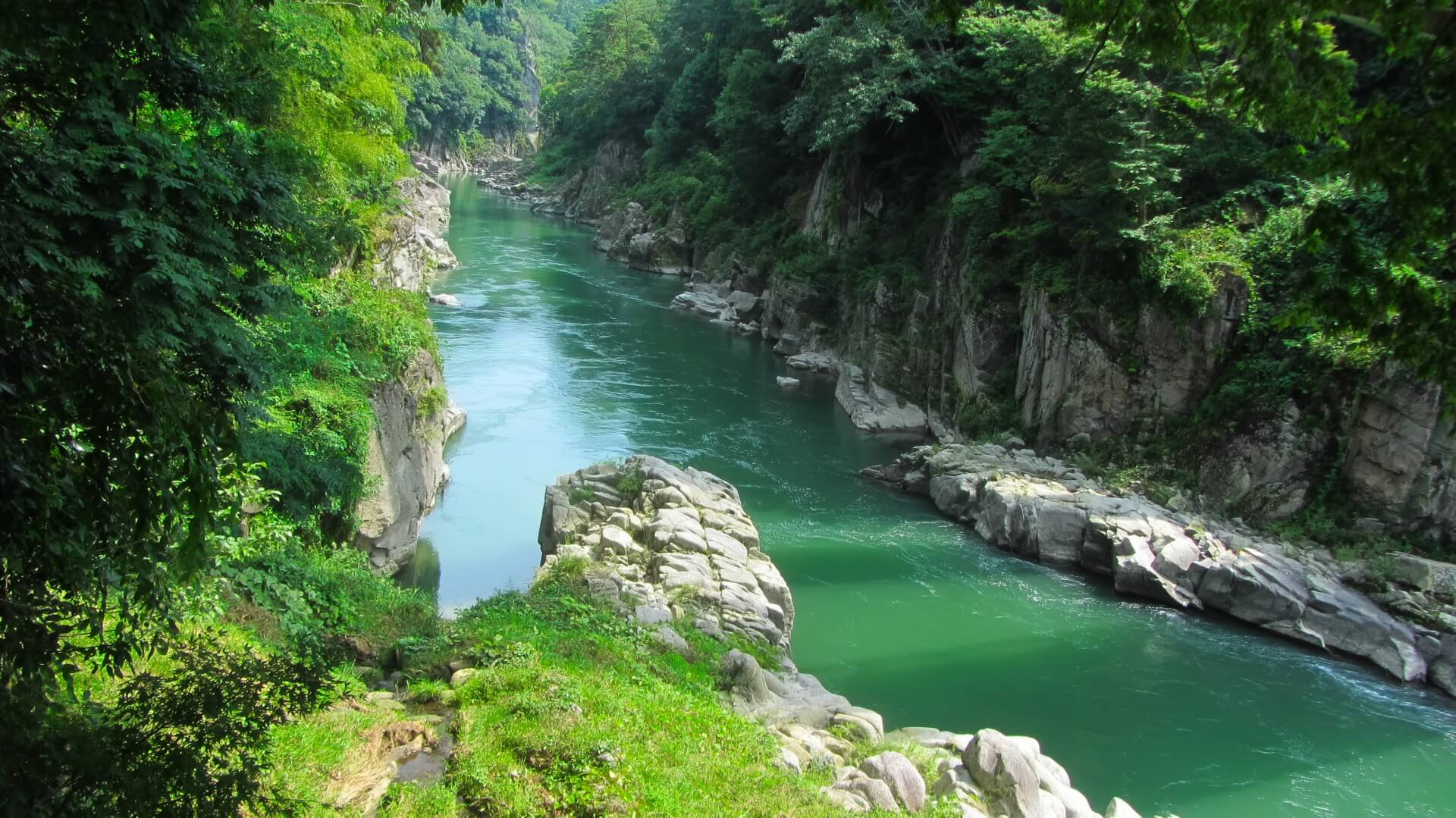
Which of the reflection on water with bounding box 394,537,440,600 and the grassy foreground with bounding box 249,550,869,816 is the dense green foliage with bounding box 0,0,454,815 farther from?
the reflection on water with bounding box 394,537,440,600

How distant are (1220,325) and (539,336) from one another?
18.8 m

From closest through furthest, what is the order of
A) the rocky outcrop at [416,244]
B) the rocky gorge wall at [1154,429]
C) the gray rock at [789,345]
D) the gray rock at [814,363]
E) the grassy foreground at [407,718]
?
the grassy foreground at [407,718] → the rocky gorge wall at [1154,429] → the rocky outcrop at [416,244] → the gray rock at [814,363] → the gray rock at [789,345]

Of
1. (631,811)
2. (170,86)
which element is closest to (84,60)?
(170,86)

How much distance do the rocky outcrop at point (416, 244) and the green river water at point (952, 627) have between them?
284 cm

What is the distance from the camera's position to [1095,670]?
1352 cm

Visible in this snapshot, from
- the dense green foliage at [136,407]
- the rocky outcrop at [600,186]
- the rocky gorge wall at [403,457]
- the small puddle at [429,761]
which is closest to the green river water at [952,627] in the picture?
the rocky gorge wall at [403,457]

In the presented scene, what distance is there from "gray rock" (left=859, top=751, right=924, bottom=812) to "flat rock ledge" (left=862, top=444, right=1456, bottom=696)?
9.13 meters

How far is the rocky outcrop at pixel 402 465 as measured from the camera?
13.3 m

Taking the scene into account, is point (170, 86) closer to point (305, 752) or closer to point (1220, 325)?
point (305, 752)

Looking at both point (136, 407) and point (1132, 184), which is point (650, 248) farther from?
point (136, 407)

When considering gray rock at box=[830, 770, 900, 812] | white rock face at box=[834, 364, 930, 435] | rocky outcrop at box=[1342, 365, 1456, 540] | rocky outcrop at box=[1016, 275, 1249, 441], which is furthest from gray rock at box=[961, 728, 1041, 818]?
white rock face at box=[834, 364, 930, 435]

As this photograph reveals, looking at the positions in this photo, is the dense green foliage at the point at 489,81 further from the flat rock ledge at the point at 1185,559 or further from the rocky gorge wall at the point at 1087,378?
the flat rock ledge at the point at 1185,559

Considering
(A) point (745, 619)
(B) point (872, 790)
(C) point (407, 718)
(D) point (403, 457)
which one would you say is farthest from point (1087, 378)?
(C) point (407, 718)

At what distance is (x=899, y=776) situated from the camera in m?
7.82
